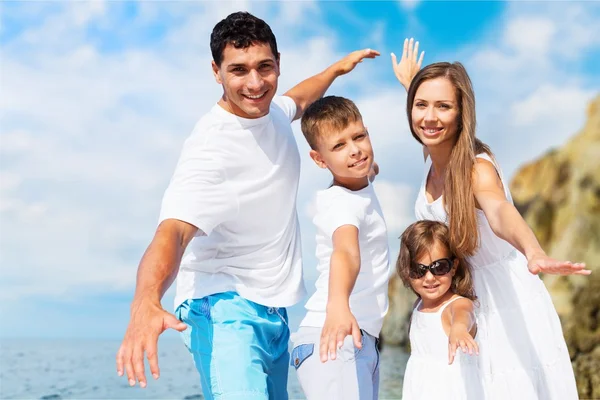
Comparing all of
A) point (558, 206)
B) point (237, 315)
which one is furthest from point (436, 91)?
point (558, 206)

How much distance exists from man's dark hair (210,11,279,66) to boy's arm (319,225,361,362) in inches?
44.4

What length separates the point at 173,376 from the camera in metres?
15.8

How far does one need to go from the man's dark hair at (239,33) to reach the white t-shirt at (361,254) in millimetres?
883

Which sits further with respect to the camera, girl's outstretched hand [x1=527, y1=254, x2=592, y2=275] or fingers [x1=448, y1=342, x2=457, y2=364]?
fingers [x1=448, y1=342, x2=457, y2=364]

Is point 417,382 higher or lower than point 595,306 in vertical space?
lower

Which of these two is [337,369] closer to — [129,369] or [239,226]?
[239,226]

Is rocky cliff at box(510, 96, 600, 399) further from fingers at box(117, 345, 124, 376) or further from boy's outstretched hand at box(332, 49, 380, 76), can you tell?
fingers at box(117, 345, 124, 376)

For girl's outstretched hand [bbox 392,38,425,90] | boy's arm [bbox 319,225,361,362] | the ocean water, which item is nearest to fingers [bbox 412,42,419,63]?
girl's outstretched hand [bbox 392,38,425,90]

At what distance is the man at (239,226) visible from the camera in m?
3.63

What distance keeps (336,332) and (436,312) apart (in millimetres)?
1194

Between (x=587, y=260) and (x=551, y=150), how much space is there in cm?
921

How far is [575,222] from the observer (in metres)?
15.8

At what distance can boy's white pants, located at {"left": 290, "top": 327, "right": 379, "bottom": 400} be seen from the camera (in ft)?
→ 11.2

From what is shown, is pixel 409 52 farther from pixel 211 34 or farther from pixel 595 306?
pixel 595 306
